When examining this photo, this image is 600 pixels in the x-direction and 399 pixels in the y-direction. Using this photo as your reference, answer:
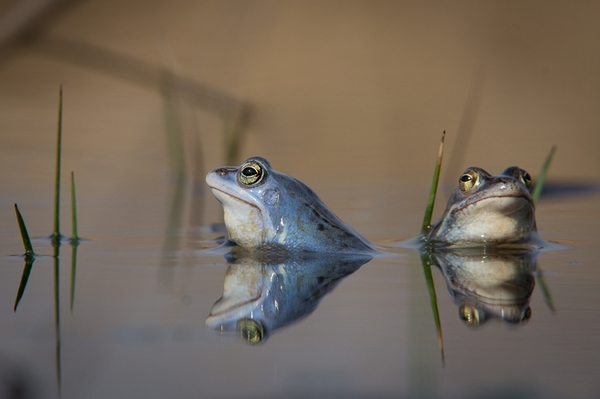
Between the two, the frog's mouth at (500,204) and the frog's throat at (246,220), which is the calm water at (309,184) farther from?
the frog's mouth at (500,204)

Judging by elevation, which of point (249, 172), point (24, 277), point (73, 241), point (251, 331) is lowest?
point (251, 331)

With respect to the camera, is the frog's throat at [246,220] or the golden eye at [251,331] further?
the frog's throat at [246,220]

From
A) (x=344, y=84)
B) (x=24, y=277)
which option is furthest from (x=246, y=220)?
(x=344, y=84)

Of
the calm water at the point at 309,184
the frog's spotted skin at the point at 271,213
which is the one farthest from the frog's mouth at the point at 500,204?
the frog's spotted skin at the point at 271,213

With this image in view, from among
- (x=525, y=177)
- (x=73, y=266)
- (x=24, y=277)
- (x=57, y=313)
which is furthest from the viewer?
(x=525, y=177)

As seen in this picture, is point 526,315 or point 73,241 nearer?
point 526,315

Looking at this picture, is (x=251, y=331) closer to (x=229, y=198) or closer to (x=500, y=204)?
(x=229, y=198)

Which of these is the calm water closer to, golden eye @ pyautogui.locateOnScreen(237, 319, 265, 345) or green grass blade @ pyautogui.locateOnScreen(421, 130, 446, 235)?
golden eye @ pyautogui.locateOnScreen(237, 319, 265, 345)
